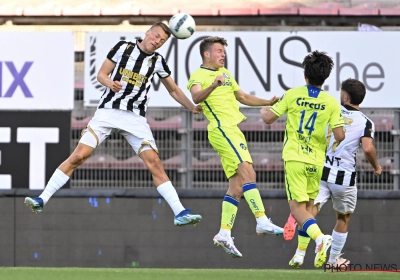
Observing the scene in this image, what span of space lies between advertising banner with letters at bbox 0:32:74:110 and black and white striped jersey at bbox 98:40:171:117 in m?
2.70

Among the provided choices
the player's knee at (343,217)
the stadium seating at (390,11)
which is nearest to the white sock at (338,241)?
the player's knee at (343,217)

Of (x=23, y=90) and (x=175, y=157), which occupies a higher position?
(x=23, y=90)

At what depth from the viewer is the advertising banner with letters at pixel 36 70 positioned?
41.2 feet

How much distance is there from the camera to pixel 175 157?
12500 millimetres

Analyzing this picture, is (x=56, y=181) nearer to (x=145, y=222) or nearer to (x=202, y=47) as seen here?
(x=202, y=47)

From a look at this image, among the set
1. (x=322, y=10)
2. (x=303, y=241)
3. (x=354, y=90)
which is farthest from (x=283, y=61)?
(x=303, y=241)

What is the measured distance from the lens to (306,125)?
29.7ft

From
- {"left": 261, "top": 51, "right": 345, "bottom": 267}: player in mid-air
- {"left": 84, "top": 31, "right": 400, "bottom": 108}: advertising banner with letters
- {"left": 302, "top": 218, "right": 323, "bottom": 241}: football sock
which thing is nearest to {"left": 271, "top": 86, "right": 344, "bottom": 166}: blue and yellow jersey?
{"left": 261, "top": 51, "right": 345, "bottom": 267}: player in mid-air

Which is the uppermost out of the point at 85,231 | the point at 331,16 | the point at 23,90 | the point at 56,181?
the point at 331,16

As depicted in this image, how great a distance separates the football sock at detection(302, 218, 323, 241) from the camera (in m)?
8.87

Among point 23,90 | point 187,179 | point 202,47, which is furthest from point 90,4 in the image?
point 202,47

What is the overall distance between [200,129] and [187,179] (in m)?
0.64

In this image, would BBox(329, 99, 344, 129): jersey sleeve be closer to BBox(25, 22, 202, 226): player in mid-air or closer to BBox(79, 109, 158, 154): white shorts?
BBox(25, 22, 202, 226): player in mid-air

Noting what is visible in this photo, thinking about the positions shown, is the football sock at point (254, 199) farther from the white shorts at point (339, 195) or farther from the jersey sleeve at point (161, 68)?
the jersey sleeve at point (161, 68)
